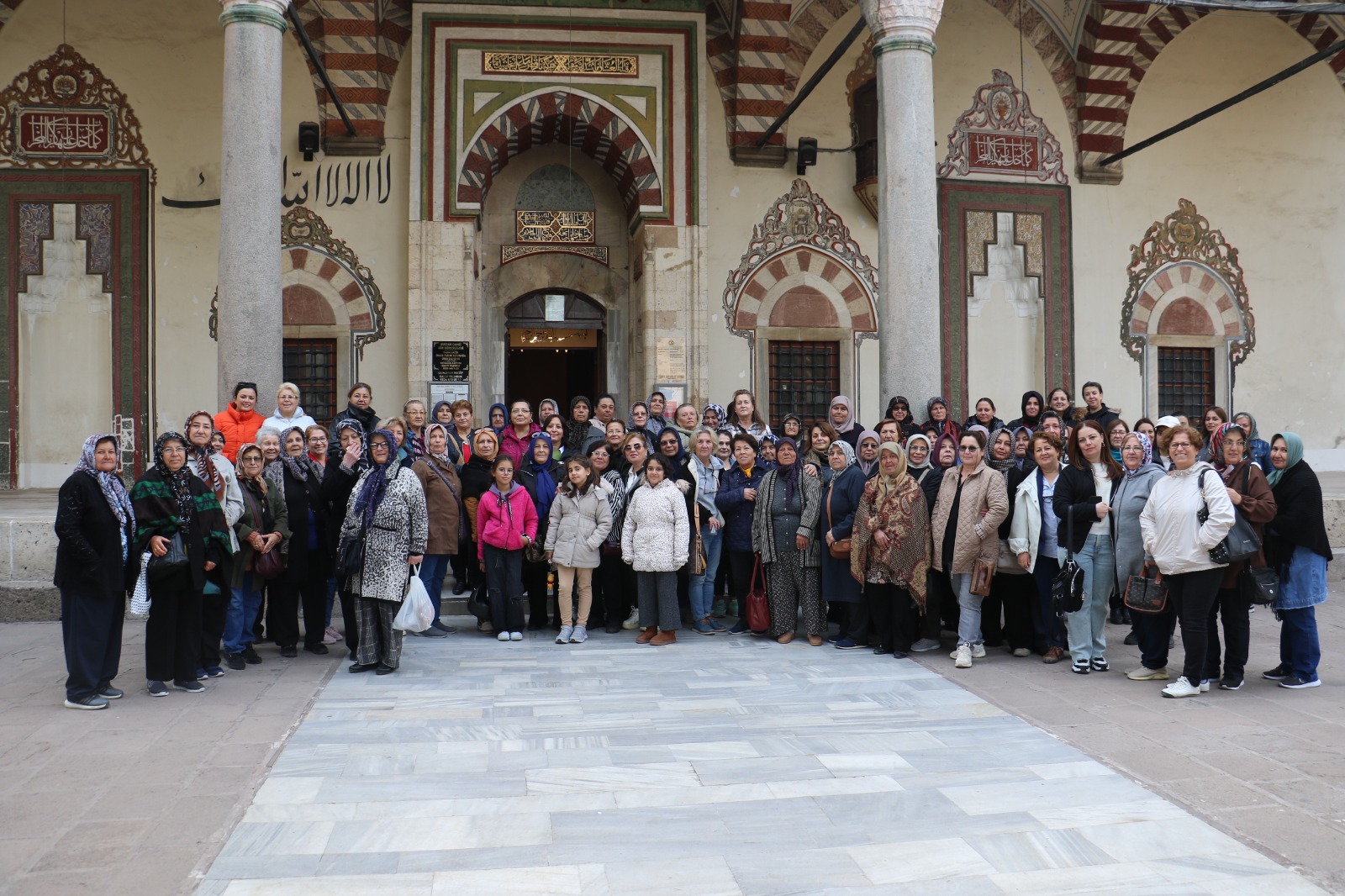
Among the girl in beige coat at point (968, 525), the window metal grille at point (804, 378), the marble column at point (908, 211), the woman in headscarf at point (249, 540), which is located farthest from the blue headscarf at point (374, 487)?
the window metal grille at point (804, 378)

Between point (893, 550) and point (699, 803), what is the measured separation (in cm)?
287

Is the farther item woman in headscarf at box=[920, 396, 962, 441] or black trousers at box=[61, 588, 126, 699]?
woman in headscarf at box=[920, 396, 962, 441]

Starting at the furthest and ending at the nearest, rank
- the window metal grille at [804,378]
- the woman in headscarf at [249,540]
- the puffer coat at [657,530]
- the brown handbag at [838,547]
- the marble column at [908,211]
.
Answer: the window metal grille at [804,378], the marble column at [908,211], the puffer coat at [657,530], the brown handbag at [838,547], the woman in headscarf at [249,540]

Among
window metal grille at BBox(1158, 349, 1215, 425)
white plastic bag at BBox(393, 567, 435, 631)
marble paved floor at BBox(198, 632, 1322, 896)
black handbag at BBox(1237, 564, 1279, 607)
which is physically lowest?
marble paved floor at BBox(198, 632, 1322, 896)

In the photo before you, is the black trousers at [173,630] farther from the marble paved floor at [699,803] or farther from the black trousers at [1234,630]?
the black trousers at [1234,630]

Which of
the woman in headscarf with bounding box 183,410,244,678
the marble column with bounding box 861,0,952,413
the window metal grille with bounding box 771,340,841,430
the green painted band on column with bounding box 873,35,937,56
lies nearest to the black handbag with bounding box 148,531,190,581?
the woman in headscarf with bounding box 183,410,244,678

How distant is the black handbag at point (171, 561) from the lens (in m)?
5.15

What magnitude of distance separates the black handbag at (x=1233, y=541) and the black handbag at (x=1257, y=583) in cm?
9

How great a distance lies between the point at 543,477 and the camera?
710 centimetres

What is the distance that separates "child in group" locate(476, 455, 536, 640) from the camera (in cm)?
667

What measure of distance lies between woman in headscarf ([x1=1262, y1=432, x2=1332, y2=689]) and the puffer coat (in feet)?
10.3

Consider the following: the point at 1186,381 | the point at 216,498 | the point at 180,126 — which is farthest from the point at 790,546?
the point at 180,126

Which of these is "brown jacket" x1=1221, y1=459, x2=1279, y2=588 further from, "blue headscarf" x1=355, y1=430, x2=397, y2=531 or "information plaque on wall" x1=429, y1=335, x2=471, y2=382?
"information plaque on wall" x1=429, y1=335, x2=471, y2=382

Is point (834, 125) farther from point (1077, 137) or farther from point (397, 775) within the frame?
point (397, 775)
